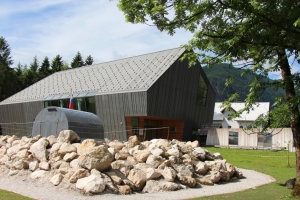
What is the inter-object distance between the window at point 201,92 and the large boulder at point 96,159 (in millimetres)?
27290

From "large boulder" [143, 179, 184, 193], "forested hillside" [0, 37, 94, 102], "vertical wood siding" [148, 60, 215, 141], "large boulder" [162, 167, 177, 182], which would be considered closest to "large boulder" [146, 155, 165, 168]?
"large boulder" [162, 167, 177, 182]

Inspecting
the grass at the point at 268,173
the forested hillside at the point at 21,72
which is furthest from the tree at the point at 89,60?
the grass at the point at 268,173

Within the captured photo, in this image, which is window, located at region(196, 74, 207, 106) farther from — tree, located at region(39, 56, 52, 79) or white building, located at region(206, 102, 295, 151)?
tree, located at region(39, 56, 52, 79)

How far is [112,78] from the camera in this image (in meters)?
36.0

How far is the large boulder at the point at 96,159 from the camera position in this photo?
11531mm

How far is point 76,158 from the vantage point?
1255 cm

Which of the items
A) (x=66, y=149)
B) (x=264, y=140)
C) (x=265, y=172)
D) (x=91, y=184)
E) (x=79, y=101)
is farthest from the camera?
(x=79, y=101)

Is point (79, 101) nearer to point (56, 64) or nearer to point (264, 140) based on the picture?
point (264, 140)

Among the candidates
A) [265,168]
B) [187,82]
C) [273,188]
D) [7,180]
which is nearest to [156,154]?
[273,188]

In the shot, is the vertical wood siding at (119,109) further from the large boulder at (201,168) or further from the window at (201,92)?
the large boulder at (201,168)

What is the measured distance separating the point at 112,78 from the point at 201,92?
34.9 feet

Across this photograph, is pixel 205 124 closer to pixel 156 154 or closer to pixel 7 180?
pixel 156 154

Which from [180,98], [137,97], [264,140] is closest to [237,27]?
[137,97]

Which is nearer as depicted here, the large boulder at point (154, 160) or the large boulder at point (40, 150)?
the large boulder at point (154, 160)
